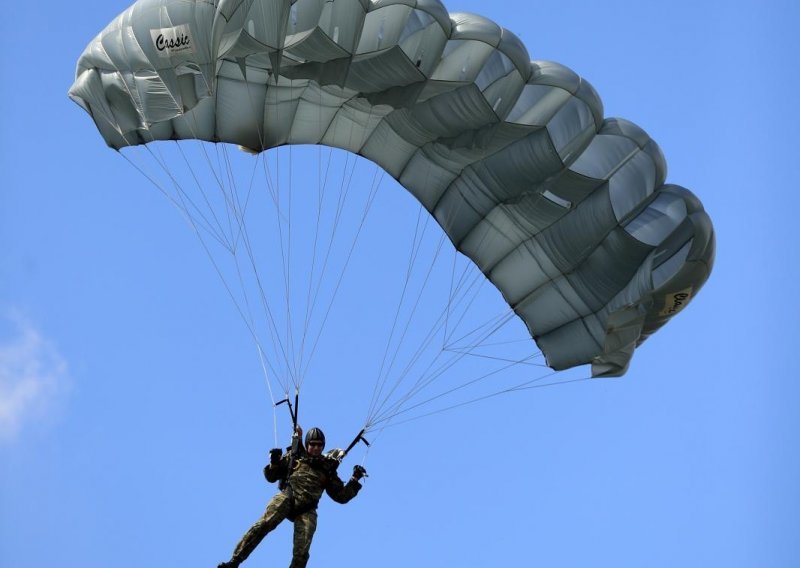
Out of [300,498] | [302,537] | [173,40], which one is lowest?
[302,537]

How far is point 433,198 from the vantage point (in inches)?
856

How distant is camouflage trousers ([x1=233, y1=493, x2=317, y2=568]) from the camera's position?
59.9ft

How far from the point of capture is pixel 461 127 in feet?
65.3

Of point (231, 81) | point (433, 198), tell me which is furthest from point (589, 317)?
point (231, 81)

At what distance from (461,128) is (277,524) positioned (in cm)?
488

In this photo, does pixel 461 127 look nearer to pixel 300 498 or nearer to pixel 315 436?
pixel 315 436

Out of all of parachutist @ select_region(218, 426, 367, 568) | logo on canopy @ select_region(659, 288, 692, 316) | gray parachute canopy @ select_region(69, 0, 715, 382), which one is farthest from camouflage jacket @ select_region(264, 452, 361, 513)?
logo on canopy @ select_region(659, 288, 692, 316)

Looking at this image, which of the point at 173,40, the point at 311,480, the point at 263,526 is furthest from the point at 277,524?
the point at 173,40

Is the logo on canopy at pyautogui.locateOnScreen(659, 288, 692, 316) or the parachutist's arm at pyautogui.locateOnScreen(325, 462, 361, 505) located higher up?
the logo on canopy at pyautogui.locateOnScreen(659, 288, 692, 316)

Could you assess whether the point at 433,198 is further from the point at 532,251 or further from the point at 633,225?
the point at 633,225

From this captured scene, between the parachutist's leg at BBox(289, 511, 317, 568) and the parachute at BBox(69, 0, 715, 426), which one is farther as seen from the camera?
the parachute at BBox(69, 0, 715, 426)

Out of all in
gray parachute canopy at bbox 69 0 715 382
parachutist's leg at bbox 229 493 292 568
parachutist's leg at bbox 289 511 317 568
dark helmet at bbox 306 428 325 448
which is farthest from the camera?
dark helmet at bbox 306 428 325 448

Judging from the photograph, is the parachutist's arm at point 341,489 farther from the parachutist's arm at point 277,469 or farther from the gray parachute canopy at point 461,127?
the gray parachute canopy at point 461,127

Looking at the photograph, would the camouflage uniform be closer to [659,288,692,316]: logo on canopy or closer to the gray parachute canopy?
the gray parachute canopy
